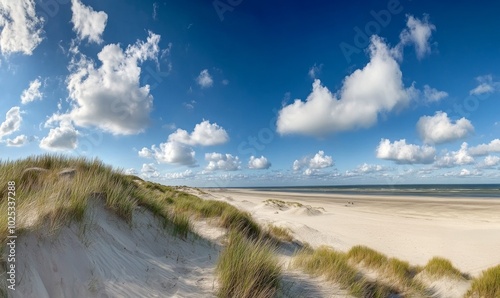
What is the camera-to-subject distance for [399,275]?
663 cm

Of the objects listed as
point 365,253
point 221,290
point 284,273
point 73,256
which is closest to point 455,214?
point 365,253

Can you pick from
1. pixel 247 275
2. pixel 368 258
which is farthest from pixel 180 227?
pixel 368 258

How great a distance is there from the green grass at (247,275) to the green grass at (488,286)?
4.25 m

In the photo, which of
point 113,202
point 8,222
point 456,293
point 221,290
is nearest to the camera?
point 8,222

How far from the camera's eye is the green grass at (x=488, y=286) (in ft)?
18.2

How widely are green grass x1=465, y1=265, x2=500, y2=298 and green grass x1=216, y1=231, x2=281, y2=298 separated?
425 centimetres

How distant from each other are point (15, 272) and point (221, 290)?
2.59 m

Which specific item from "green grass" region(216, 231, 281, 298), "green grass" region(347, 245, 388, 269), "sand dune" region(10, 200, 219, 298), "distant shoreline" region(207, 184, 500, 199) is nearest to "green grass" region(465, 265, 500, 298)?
"green grass" region(347, 245, 388, 269)

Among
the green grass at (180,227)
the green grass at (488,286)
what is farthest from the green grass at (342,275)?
the green grass at (180,227)

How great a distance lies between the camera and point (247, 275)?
4.33 m

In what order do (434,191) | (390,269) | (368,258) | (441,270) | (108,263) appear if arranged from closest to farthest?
(108,263), (390,269), (441,270), (368,258), (434,191)

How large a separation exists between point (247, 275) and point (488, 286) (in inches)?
201

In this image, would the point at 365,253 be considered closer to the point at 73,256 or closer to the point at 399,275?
the point at 399,275

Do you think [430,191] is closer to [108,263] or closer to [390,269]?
[390,269]
